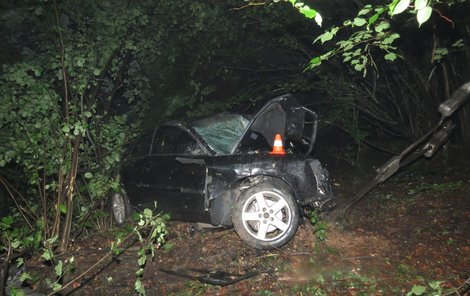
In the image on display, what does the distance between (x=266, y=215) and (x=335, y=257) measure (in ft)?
3.23

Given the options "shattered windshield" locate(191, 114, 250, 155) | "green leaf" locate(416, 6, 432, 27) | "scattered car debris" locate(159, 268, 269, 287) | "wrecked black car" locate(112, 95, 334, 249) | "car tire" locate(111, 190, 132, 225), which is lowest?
"scattered car debris" locate(159, 268, 269, 287)

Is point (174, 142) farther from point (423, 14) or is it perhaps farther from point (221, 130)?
point (423, 14)

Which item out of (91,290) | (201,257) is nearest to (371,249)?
(201,257)

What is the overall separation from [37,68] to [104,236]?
9.34 ft

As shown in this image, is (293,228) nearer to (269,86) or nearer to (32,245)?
(32,245)

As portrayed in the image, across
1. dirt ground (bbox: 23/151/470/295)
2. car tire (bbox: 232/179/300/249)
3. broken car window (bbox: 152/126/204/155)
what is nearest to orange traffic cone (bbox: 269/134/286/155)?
car tire (bbox: 232/179/300/249)

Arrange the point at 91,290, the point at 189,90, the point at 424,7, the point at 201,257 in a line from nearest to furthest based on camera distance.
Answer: the point at 424,7
the point at 91,290
the point at 201,257
the point at 189,90

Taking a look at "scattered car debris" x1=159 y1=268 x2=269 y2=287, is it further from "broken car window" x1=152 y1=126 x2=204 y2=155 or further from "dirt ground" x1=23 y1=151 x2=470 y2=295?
"broken car window" x1=152 y1=126 x2=204 y2=155

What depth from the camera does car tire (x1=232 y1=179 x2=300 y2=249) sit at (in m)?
5.01

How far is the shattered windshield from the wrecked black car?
0.05 ft

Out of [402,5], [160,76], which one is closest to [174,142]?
[160,76]

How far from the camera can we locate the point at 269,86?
27.4ft

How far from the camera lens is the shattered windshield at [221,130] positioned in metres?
5.66

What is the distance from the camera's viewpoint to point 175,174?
224 inches
